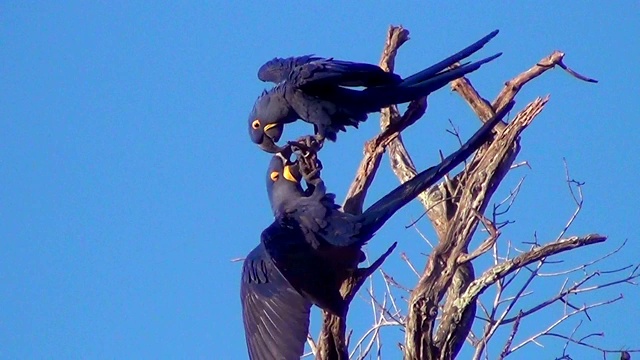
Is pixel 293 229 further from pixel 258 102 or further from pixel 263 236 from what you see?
pixel 258 102

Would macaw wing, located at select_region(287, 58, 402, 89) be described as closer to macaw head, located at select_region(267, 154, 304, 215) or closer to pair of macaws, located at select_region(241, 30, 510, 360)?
pair of macaws, located at select_region(241, 30, 510, 360)

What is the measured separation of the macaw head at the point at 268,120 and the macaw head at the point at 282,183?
17 centimetres

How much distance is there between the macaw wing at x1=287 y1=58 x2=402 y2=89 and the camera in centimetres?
462

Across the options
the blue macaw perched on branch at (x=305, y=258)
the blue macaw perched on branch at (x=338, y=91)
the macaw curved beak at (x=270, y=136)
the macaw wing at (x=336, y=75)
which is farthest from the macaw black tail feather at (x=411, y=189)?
the macaw curved beak at (x=270, y=136)

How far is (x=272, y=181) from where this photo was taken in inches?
182

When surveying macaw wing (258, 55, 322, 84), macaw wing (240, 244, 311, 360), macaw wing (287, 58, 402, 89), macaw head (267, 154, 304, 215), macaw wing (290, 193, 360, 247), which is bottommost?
macaw wing (240, 244, 311, 360)

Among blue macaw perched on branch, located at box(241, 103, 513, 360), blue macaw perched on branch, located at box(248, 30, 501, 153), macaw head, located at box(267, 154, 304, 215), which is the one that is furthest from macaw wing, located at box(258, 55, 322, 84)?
blue macaw perched on branch, located at box(241, 103, 513, 360)

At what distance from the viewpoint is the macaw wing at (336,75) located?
462cm

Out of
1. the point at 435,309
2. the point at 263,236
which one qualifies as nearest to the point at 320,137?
the point at 263,236

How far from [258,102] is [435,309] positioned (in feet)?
4.21

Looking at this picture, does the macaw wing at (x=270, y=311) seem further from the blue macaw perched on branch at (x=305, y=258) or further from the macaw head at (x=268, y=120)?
the macaw head at (x=268, y=120)

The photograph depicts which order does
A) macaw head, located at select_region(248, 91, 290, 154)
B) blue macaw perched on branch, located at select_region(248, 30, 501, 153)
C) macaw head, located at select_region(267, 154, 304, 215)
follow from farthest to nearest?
macaw head, located at select_region(248, 91, 290, 154) < blue macaw perched on branch, located at select_region(248, 30, 501, 153) < macaw head, located at select_region(267, 154, 304, 215)

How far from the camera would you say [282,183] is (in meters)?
4.58

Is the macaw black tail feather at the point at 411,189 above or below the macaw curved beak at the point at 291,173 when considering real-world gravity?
below
